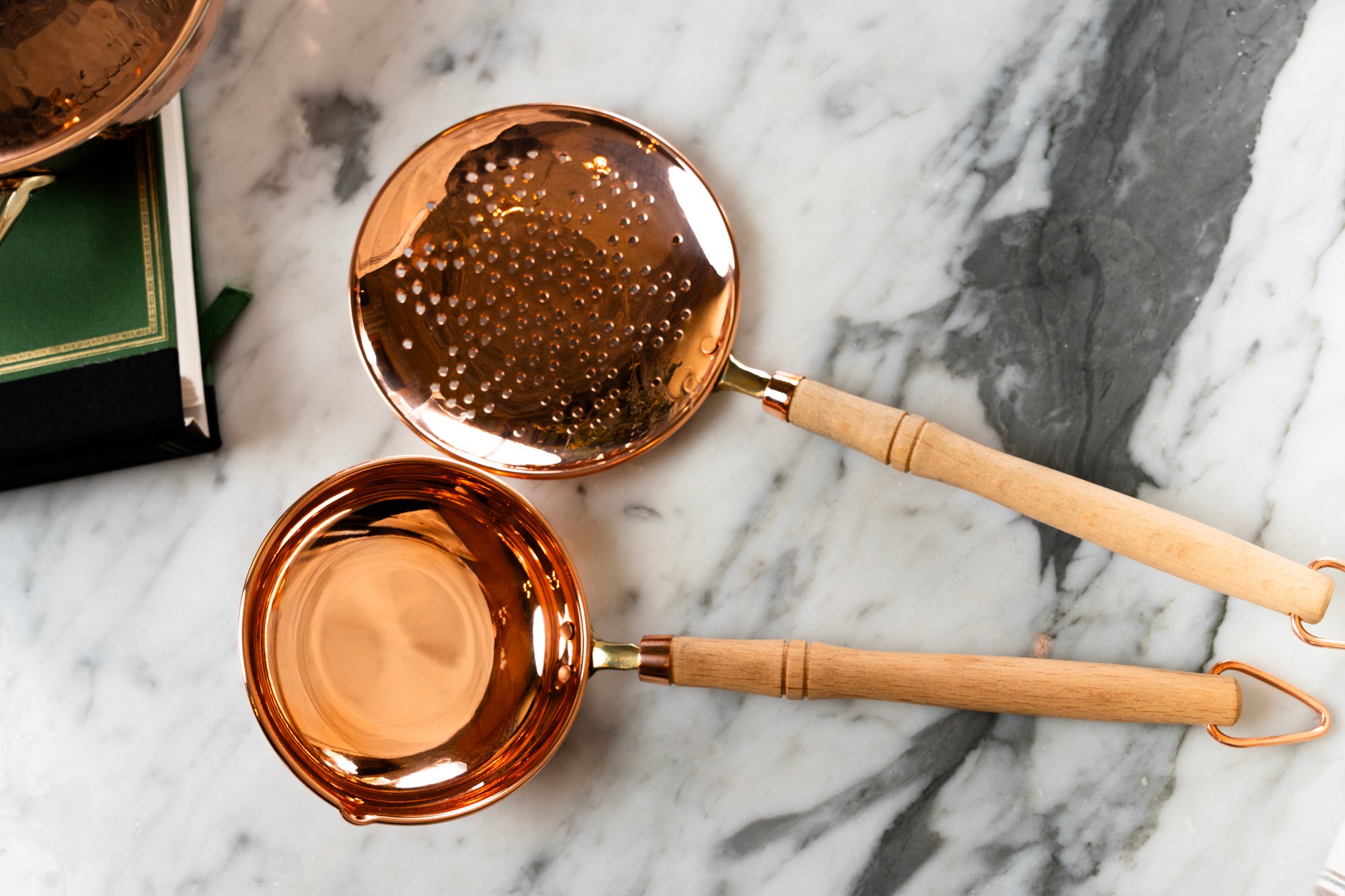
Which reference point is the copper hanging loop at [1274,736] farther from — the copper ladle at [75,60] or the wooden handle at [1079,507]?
the copper ladle at [75,60]

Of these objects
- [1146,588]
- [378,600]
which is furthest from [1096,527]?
[378,600]

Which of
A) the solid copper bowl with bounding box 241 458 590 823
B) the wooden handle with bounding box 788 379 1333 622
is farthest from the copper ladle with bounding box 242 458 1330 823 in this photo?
Result: the wooden handle with bounding box 788 379 1333 622

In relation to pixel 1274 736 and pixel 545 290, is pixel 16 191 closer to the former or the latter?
pixel 545 290

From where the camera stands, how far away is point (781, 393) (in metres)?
0.70

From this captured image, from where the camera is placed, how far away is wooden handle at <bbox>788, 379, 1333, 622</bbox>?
61 cm

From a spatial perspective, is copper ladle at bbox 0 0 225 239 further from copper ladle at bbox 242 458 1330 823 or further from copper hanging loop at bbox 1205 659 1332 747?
copper hanging loop at bbox 1205 659 1332 747

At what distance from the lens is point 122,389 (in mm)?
705

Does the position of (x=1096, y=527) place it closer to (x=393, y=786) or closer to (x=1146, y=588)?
(x=1146, y=588)

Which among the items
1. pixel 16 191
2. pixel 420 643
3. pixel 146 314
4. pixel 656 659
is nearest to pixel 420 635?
pixel 420 643

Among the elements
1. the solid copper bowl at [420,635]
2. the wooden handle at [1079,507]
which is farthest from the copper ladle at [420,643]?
the wooden handle at [1079,507]

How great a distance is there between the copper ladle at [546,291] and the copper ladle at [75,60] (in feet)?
0.56

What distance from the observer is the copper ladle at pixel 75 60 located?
626 millimetres

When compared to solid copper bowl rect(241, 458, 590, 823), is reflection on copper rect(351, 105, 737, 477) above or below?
above

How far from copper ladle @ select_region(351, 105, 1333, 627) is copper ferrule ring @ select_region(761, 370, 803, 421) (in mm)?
27
